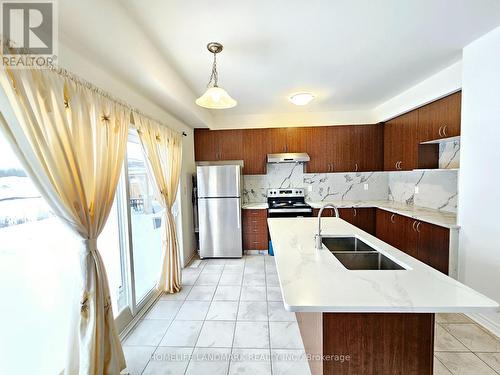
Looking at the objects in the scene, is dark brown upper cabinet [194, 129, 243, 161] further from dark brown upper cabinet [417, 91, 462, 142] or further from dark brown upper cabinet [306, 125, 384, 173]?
dark brown upper cabinet [417, 91, 462, 142]

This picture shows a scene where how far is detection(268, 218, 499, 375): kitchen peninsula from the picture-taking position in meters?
0.97

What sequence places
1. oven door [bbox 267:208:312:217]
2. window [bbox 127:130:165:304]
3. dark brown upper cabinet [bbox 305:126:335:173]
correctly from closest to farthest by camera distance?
window [bbox 127:130:165:304] < oven door [bbox 267:208:312:217] < dark brown upper cabinet [bbox 305:126:335:173]

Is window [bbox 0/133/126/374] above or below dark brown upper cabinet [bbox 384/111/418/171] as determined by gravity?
below

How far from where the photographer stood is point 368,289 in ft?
3.57

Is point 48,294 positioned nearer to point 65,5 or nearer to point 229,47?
point 65,5

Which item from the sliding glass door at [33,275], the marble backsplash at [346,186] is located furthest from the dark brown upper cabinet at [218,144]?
the sliding glass door at [33,275]

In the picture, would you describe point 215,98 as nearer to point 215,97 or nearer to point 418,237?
point 215,97

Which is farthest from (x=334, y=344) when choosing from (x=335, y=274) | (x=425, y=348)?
(x=425, y=348)

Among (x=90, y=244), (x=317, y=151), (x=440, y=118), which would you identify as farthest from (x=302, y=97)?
(x=90, y=244)

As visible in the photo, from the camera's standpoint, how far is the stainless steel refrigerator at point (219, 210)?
3.82 metres

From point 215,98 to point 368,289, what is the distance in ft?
5.67

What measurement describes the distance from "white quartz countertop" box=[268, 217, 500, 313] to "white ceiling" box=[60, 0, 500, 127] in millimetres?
1758

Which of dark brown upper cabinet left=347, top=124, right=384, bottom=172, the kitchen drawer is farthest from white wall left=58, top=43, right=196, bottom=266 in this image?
dark brown upper cabinet left=347, top=124, right=384, bottom=172

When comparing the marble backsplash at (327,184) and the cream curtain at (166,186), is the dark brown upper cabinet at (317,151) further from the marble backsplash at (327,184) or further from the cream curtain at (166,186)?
the cream curtain at (166,186)
